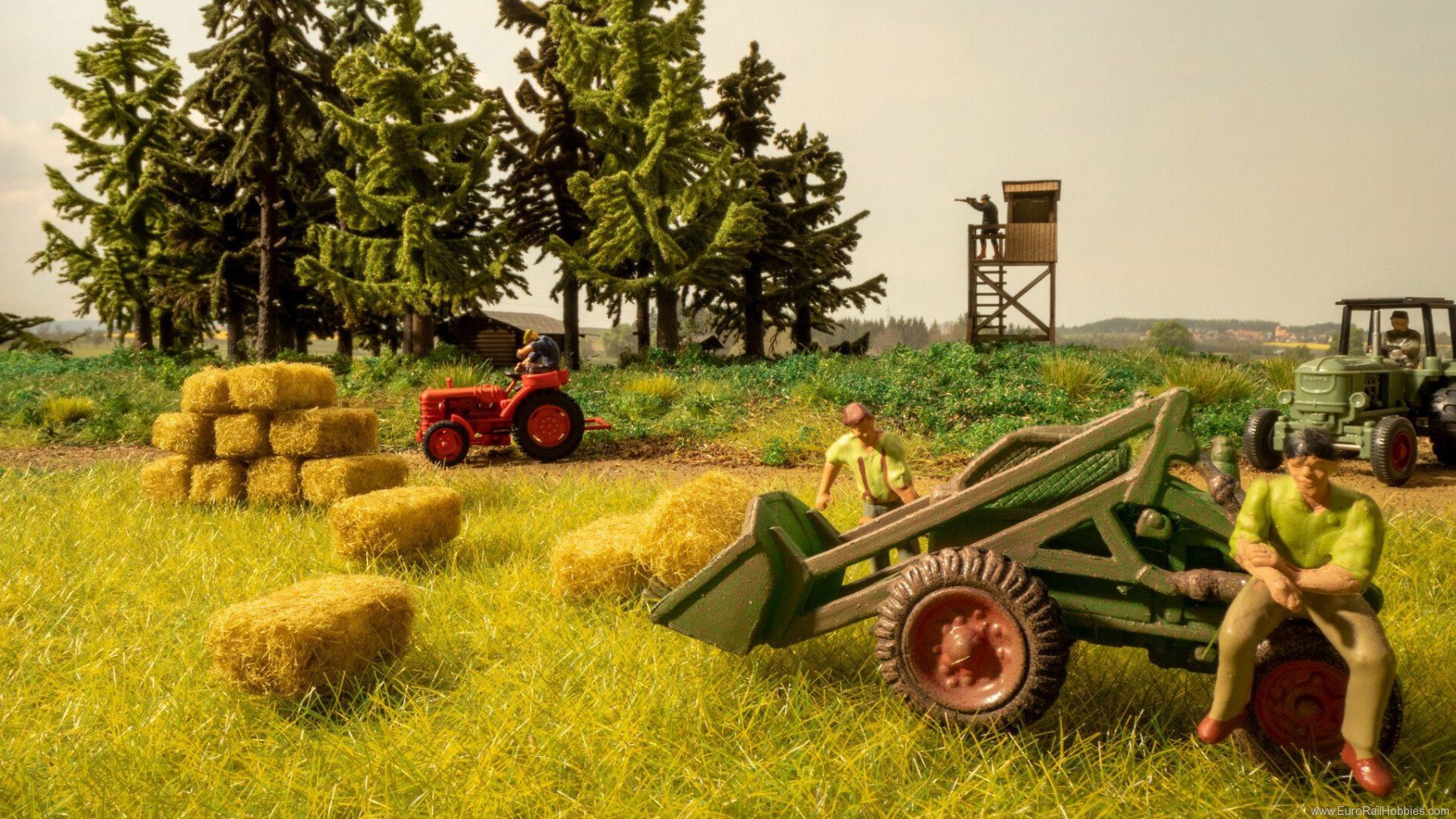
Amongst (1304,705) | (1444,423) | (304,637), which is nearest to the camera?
(1304,705)

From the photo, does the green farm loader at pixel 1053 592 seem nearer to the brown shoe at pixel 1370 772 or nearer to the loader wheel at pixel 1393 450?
the brown shoe at pixel 1370 772

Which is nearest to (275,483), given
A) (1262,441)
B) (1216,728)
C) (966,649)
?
(966,649)

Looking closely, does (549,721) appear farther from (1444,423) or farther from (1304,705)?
(1444,423)

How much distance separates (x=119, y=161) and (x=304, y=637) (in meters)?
23.5

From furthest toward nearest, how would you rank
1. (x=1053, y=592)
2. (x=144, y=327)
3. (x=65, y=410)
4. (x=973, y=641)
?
(x=144, y=327) → (x=65, y=410) → (x=1053, y=592) → (x=973, y=641)

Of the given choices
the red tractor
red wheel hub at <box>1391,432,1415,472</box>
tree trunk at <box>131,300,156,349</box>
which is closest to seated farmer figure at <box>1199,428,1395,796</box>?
red wheel hub at <box>1391,432,1415,472</box>

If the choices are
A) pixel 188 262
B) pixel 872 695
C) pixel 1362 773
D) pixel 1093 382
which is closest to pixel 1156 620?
pixel 1362 773

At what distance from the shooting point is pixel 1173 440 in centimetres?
254

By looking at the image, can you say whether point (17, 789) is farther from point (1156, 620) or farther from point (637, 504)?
point (637, 504)

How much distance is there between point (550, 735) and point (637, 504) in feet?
12.4

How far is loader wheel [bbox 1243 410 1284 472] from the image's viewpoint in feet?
29.3

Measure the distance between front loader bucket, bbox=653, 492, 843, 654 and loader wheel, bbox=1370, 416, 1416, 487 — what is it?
26.1 ft

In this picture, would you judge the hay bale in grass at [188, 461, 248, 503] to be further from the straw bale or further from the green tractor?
the green tractor

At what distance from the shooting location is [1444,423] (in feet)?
29.9
